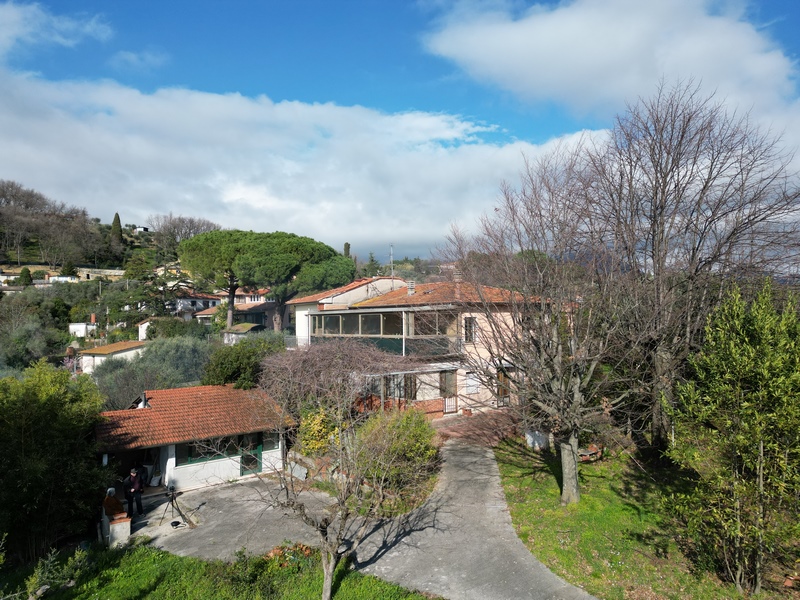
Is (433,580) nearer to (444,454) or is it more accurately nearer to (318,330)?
(444,454)

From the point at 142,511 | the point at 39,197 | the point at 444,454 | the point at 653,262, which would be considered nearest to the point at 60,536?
the point at 142,511

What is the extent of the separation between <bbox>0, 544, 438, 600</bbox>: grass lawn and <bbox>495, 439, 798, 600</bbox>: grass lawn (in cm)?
321

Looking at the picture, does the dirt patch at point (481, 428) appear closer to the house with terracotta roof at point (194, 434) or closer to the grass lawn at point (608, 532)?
the grass lawn at point (608, 532)

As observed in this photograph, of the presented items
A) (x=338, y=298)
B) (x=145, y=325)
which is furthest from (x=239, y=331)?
(x=338, y=298)

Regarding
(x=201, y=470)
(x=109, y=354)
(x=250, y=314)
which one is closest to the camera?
(x=201, y=470)

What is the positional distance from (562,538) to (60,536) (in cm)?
1211

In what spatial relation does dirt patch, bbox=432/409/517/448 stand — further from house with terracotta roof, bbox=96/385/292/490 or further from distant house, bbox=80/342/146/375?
distant house, bbox=80/342/146/375

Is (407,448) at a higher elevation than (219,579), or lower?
higher

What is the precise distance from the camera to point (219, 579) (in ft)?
30.4

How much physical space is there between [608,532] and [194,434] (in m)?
11.8

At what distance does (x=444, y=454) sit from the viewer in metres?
15.8

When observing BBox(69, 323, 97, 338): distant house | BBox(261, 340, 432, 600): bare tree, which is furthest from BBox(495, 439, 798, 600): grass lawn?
BBox(69, 323, 97, 338): distant house

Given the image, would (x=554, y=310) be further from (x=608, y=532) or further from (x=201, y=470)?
(x=201, y=470)

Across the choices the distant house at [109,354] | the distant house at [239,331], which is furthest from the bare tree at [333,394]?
the distant house at [239,331]
